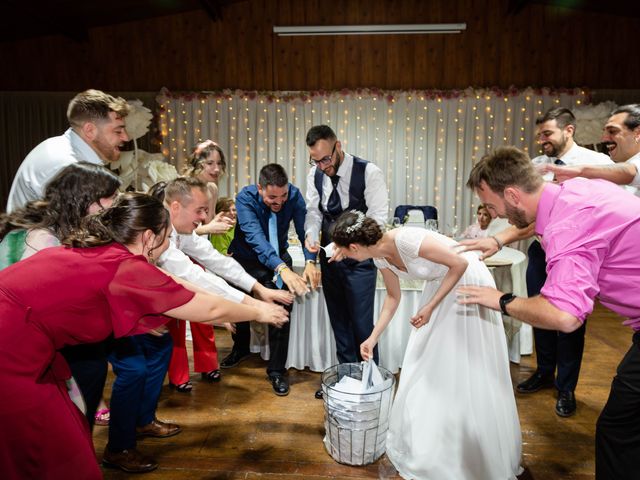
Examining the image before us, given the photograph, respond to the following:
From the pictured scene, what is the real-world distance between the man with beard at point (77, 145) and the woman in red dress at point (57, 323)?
999 millimetres

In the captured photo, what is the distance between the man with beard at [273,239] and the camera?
3291mm

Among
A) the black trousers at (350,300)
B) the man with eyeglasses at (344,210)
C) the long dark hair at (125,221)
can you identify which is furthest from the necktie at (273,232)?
the long dark hair at (125,221)

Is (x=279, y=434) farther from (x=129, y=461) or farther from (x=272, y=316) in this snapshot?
(x=272, y=316)

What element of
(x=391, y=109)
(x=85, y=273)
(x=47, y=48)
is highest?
(x=47, y=48)

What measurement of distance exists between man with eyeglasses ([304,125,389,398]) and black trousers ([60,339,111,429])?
1.55 m

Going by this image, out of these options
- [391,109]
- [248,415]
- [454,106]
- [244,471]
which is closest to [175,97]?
[391,109]

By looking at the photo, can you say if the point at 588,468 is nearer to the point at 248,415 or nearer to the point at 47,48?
the point at 248,415

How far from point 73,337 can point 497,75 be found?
7.14 m

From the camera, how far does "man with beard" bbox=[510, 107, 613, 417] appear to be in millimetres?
3045

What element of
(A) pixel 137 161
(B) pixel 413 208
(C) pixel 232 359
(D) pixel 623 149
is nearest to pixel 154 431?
(C) pixel 232 359

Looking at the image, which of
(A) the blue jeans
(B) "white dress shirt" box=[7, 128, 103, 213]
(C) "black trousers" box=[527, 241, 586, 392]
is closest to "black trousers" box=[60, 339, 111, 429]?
(A) the blue jeans

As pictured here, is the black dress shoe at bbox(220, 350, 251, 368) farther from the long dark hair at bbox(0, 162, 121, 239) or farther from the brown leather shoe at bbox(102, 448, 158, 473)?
the long dark hair at bbox(0, 162, 121, 239)

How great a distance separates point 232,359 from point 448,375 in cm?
206

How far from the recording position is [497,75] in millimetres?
7238
